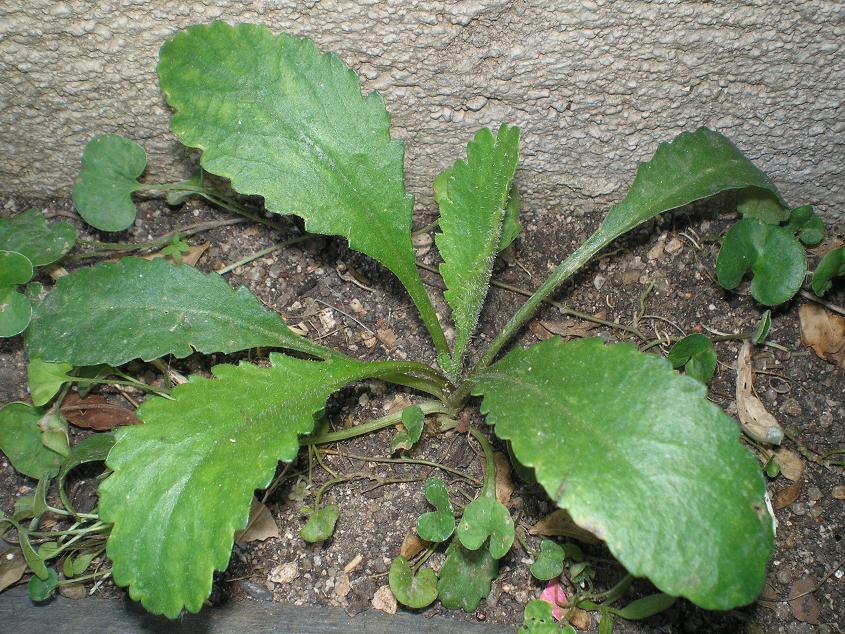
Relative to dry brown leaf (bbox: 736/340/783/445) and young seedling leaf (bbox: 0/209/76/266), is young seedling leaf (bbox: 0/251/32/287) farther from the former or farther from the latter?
dry brown leaf (bbox: 736/340/783/445)

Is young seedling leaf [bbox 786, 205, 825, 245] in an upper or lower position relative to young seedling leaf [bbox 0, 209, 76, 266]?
upper

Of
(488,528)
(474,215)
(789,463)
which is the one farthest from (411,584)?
(789,463)

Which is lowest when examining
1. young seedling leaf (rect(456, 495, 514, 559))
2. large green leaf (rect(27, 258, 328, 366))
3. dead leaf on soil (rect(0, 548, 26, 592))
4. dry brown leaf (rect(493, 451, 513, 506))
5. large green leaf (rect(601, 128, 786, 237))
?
dead leaf on soil (rect(0, 548, 26, 592))

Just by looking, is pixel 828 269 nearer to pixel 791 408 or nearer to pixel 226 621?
pixel 791 408

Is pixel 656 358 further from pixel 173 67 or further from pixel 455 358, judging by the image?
pixel 173 67

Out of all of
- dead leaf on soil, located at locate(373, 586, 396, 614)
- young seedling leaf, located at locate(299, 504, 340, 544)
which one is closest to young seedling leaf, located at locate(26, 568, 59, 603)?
young seedling leaf, located at locate(299, 504, 340, 544)

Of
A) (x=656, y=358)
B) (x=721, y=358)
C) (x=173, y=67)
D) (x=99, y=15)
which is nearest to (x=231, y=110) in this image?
(x=173, y=67)

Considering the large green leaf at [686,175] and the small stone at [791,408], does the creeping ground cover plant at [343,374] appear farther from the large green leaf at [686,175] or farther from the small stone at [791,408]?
the small stone at [791,408]
